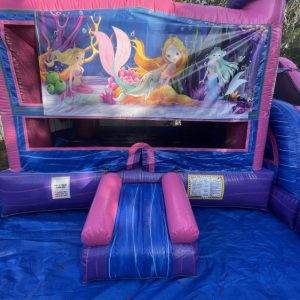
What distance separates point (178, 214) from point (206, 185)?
2.79 ft

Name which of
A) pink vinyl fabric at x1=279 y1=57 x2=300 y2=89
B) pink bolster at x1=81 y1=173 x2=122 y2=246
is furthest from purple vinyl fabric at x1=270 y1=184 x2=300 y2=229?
pink bolster at x1=81 y1=173 x2=122 y2=246

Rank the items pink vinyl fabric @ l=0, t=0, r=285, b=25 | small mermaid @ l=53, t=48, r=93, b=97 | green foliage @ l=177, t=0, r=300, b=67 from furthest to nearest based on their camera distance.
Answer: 1. green foliage @ l=177, t=0, r=300, b=67
2. small mermaid @ l=53, t=48, r=93, b=97
3. pink vinyl fabric @ l=0, t=0, r=285, b=25

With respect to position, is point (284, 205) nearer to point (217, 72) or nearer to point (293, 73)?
point (217, 72)

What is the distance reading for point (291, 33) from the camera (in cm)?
619

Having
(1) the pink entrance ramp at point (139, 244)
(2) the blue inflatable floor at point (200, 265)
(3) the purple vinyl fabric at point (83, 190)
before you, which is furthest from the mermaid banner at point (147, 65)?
(2) the blue inflatable floor at point (200, 265)

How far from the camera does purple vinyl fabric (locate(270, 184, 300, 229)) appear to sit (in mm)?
2451

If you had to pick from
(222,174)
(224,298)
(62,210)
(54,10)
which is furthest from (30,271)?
(54,10)

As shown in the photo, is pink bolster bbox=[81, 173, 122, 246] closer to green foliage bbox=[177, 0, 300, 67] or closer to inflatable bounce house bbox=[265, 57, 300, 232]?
inflatable bounce house bbox=[265, 57, 300, 232]

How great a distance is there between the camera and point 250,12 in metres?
2.44

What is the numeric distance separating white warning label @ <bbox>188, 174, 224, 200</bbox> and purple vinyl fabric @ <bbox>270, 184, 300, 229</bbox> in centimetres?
56

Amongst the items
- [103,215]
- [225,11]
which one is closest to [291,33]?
[225,11]

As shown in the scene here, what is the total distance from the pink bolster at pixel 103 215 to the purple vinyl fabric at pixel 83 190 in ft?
0.92

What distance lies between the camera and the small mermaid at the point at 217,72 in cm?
243

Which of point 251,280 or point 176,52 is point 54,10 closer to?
point 176,52
